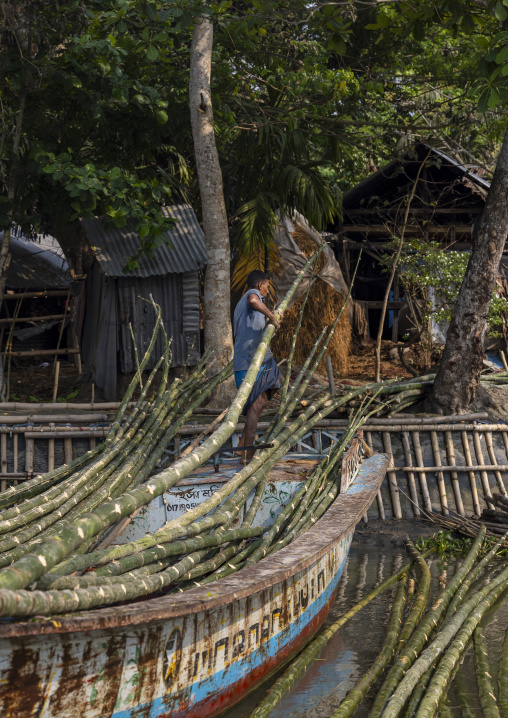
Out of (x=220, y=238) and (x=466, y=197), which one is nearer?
(x=220, y=238)

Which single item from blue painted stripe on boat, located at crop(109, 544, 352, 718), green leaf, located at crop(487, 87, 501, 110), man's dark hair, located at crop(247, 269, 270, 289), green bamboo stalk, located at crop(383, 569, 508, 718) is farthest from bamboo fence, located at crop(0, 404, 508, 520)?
green leaf, located at crop(487, 87, 501, 110)

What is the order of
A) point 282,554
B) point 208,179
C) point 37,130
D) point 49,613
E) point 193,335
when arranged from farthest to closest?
1. point 193,335
2. point 37,130
3. point 208,179
4. point 282,554
5. point 49,613

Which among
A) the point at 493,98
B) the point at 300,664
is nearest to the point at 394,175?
the point at 493,98

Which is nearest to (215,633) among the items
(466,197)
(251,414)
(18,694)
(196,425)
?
(18,694)

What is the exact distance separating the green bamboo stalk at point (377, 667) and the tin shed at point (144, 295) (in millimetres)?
5091

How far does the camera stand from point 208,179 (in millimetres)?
7586

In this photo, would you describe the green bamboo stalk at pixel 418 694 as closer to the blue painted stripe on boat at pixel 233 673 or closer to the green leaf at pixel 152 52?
the blue painted stripe on boat at pixel 233 673

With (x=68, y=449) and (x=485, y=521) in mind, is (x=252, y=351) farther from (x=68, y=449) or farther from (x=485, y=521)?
(x=485, y=521)

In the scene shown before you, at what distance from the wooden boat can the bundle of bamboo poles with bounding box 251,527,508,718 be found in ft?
0.67

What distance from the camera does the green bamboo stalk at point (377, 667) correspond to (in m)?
2.98

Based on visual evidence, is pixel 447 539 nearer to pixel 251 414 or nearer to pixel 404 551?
pixel 404 551

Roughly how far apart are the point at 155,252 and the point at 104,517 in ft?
20.5

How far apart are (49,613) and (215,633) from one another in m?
0.88

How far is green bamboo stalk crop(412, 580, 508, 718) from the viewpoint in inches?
110
